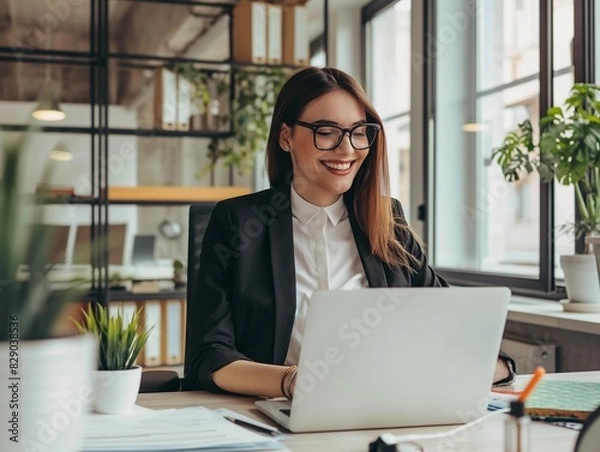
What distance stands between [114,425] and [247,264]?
0.69 m

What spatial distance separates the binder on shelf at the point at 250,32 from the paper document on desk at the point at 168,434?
11.7ft

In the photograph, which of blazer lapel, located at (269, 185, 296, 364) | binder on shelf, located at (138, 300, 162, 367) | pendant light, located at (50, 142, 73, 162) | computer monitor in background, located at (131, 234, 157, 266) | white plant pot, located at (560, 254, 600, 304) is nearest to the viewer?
pendant light, located at (50, 142, 73, 162)

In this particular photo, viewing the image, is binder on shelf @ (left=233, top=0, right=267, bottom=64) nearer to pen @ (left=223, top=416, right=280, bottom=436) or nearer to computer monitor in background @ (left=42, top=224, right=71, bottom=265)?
pen @ (left=223, top=416, right=280, bottom=436)

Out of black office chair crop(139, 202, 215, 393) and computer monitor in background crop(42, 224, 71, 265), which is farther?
black office chair crop(139, 202, 215, 393)

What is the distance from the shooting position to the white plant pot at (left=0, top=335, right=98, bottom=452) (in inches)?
27.4

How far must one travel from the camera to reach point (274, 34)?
4.52 meters

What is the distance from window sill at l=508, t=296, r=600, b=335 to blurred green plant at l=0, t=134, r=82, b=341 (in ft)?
6.04

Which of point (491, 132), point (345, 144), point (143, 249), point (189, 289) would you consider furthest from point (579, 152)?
point (143, 249)

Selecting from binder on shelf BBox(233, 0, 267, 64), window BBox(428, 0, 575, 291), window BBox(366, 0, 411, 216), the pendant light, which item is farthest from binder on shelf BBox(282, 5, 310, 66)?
the pendant light

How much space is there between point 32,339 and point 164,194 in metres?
3.82

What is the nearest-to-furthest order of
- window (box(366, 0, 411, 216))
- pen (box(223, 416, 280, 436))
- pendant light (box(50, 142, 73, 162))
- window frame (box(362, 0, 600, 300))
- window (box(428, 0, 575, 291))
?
pendant light (box(50, 142, 73, 162)) < pen (box(223, 416, 280, 436)) < window frame (box(362, 0, 600, 300)) < window (box(428, 0, 575, 291)) < window (box(366, 0, 411, 216))

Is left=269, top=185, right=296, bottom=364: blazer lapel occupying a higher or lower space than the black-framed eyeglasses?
lower

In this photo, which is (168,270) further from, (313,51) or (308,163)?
(308,163)

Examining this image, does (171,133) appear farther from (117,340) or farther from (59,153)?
(59,153)
